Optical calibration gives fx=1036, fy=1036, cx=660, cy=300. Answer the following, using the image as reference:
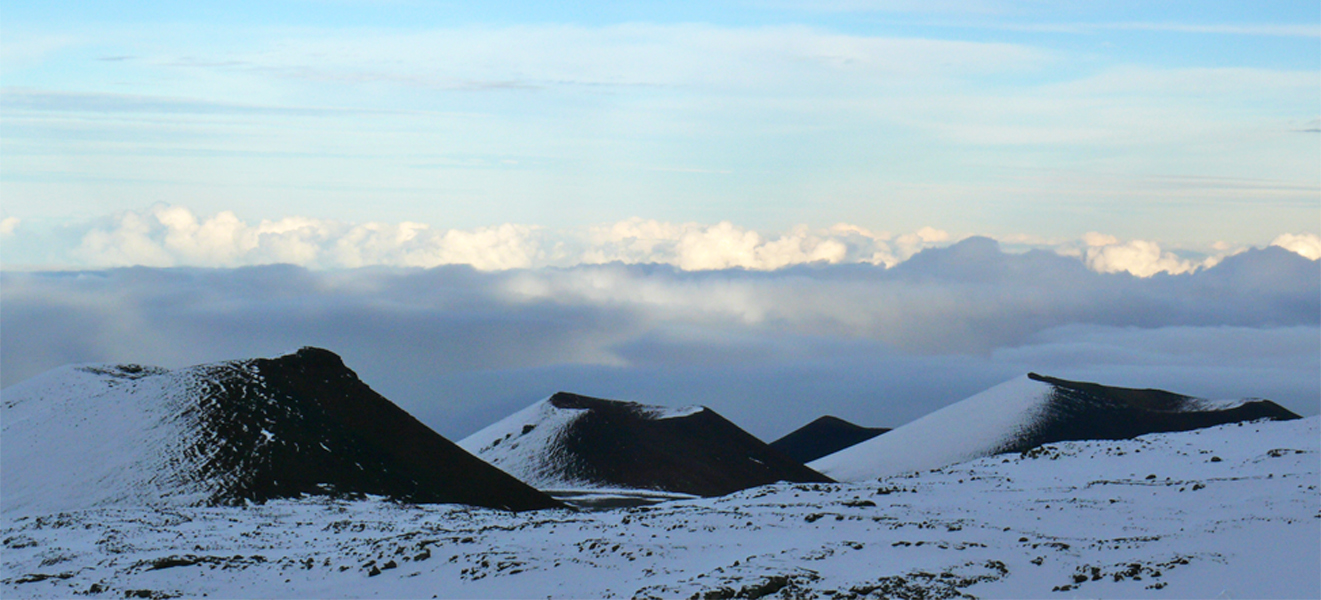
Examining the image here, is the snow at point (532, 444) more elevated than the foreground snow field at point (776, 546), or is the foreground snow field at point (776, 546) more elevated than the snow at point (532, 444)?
the snow at point (532, 444)

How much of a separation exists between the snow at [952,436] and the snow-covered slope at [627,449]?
1082cm

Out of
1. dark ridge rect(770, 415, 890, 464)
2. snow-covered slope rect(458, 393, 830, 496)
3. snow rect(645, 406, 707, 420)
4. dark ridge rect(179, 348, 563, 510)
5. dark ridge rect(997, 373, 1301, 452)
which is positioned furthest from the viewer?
dark ridge rect(770, 415, 890, 464)

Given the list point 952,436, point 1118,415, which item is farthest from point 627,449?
point 1118,415

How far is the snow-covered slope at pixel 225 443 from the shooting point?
60500 millimetres

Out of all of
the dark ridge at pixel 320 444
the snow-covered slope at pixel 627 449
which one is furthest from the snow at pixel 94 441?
the snow-covered slope at pixel 627 449

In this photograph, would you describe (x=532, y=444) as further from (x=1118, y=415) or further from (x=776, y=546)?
(x=776, y=546)

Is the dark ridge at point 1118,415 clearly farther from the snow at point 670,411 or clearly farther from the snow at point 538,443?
the snow at point 538,443

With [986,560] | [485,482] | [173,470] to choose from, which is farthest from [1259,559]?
[173,470]

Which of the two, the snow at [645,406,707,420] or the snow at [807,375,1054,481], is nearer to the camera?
the snow at [807,375,1054,481]

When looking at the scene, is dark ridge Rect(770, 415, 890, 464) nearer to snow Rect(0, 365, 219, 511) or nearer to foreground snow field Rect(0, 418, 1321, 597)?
snow Rect(0, 365, 219, 511)

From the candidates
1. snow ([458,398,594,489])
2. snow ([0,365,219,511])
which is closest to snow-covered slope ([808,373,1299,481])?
snow ([458,398,594,489])

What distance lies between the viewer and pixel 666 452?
102500 millimetres

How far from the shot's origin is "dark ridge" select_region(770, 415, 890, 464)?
15862cm

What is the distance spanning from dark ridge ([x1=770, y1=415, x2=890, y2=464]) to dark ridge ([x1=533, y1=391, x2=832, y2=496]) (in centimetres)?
4308
